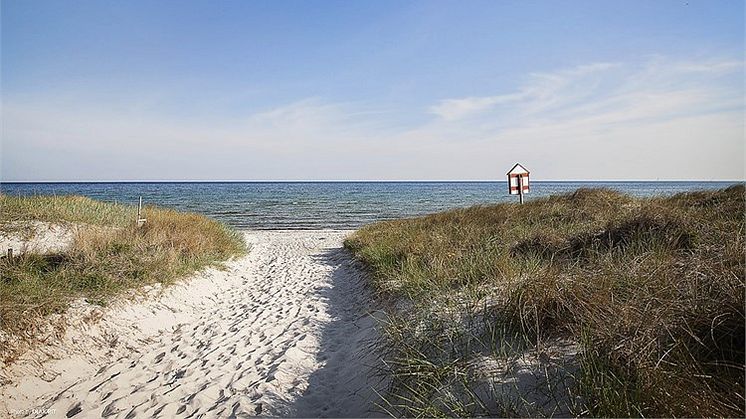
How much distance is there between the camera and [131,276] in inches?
305

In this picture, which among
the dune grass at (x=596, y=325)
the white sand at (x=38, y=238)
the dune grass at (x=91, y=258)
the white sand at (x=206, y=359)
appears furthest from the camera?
the white sand at (x=38, y=238)

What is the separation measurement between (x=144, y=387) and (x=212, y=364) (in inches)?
32.0

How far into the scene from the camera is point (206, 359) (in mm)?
5707

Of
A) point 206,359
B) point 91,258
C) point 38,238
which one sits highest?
point 38,238

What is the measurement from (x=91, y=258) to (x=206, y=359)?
146 inches

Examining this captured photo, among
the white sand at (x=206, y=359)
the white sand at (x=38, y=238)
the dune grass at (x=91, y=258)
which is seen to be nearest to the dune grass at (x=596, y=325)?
the white sand at (x=206, y=359)

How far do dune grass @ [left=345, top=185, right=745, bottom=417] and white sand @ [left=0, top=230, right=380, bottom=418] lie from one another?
34.9 inches

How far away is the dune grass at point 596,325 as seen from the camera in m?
2.59

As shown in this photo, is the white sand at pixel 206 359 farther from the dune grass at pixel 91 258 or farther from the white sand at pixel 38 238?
the white sand at pixel 38 238

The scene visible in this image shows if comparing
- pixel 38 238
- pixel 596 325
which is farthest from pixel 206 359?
pixel 38 238

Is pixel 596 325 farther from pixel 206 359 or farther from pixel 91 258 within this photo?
pixel 91 258

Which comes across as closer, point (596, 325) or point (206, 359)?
point (596, 325)

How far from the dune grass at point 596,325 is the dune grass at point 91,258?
4.66 meters

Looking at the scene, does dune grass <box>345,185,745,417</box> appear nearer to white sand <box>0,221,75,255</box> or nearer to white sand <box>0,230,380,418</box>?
white sand <box>0,230,380,418</box>
